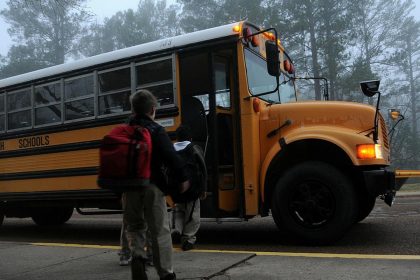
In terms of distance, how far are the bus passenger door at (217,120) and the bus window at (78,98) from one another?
4.94 ft

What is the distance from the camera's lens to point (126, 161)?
3.72m

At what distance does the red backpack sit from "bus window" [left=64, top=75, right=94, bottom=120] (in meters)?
3.48

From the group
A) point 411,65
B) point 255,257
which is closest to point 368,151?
point 255,257

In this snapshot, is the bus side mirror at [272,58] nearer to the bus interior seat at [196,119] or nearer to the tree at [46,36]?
the bus interior seat at [196,119]

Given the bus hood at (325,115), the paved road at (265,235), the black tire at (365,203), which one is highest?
the bus hood at (325,115)

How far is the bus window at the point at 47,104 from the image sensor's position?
7555 mm

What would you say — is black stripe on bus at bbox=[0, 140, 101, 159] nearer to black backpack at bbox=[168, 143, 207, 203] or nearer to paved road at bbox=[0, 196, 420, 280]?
paved road at bbox=[0, 196, 420, 280]

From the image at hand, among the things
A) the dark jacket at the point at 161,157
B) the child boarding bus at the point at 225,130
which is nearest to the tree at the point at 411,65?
the child boarding bus at the point at 225,130

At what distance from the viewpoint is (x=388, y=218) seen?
7914 mm

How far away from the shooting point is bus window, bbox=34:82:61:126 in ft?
24.8

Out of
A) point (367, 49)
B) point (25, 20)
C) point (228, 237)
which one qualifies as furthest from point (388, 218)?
point (25, 20)

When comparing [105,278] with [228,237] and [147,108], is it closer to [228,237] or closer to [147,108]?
[147,108]

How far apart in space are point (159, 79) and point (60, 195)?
238 centimetres

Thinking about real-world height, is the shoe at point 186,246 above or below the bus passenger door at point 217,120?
below
